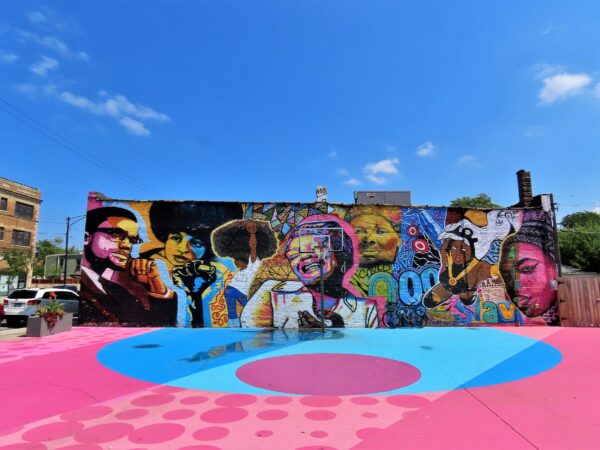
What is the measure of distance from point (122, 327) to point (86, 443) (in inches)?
416

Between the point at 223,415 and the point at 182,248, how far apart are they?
395 inches

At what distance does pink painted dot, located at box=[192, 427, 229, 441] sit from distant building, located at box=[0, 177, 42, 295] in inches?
1663

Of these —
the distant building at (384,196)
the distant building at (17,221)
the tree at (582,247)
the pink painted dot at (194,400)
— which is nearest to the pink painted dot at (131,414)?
the pink painted dot at (194,400)

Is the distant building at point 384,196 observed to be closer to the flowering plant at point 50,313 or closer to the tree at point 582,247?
the flowering plant at point 50,313

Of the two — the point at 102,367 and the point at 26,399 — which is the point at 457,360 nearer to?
the point at 102,367

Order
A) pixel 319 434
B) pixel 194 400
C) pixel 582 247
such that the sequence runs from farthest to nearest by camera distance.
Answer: pixel 582 247 → pixel 194 400 → pixel 319 434

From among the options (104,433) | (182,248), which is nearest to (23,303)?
(182,248)

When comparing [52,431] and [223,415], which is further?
[223,415]

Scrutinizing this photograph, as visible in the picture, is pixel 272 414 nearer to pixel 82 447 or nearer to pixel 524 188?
pixel 82 447

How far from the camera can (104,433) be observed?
4473 millimetres

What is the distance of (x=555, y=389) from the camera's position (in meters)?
6.26

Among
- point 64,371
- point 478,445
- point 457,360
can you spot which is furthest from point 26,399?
point 457,360

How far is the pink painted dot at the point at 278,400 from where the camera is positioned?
5.52 meters

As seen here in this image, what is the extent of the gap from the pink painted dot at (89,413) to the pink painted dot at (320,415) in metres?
2.82
